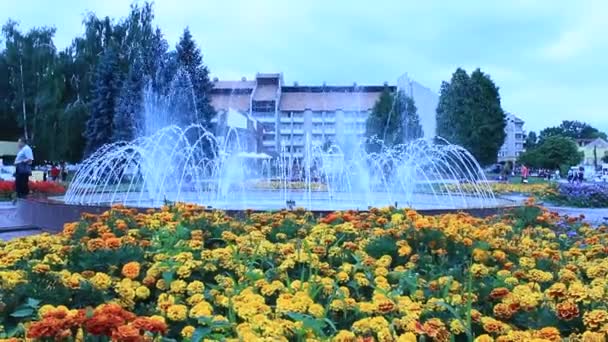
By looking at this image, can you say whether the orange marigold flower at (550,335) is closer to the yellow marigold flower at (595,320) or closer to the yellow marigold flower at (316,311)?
the yellow marigold flower at (595,320)

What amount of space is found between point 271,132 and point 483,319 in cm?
7121

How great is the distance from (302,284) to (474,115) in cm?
3688

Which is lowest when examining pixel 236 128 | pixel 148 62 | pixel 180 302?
pixel 180 302

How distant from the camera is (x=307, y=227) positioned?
446 cm

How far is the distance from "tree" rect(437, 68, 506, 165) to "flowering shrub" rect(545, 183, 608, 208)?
22.5 metres

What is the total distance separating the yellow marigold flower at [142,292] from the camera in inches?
109

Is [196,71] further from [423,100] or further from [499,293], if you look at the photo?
[499,293]

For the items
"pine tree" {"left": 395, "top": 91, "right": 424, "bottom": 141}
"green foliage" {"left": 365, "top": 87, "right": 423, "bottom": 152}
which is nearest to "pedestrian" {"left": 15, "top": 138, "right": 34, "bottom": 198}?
"green foliage" {"left": 365, "top": 87, "right": 423, "bottom": 152}

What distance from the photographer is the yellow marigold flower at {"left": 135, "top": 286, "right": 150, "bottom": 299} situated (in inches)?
109

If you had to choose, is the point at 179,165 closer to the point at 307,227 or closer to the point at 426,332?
the point at 307,227

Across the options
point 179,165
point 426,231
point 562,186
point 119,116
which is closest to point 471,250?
point 426,231

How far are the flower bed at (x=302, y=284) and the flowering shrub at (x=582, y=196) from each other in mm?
10904

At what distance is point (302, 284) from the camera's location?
2816 mm

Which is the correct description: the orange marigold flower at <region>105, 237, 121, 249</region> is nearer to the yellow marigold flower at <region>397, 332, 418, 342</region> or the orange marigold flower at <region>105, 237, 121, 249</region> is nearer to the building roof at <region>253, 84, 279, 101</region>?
the yellow marigold flower at <region>397, 332, 418, 342</region>
